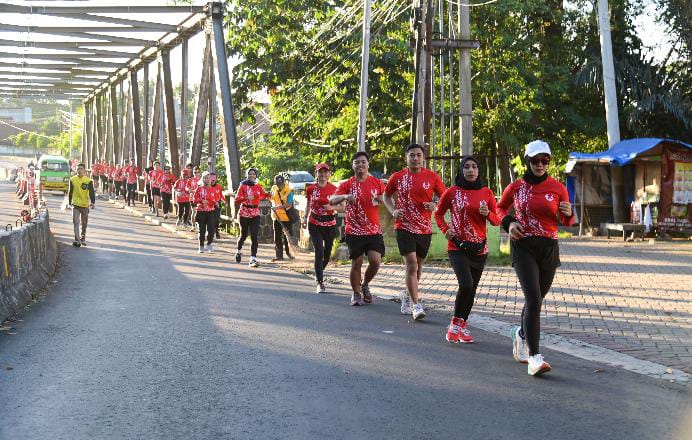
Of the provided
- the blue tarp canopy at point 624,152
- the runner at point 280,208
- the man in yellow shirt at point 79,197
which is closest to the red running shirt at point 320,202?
the runner at point 280,208

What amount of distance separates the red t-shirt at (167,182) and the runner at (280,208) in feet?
44.0

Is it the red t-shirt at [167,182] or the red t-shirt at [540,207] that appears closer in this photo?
the red t-shirt at [540,207]

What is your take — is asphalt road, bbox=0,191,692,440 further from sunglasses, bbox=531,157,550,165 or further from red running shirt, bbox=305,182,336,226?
red running shirt, bbox=305,182,336,226

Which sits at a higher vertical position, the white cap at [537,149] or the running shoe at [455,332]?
the white cap at [537,149]

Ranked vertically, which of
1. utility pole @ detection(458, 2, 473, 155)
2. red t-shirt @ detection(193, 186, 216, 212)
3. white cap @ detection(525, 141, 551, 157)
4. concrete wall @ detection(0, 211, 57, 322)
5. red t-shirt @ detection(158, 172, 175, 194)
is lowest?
concrete wall @ detection(0, 211, 57, 322)

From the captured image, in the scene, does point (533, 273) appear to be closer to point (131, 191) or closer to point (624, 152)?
point (624, 152)

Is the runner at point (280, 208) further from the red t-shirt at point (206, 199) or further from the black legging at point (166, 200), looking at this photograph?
the black legging at point (166, 200)

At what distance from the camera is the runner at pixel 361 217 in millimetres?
10719

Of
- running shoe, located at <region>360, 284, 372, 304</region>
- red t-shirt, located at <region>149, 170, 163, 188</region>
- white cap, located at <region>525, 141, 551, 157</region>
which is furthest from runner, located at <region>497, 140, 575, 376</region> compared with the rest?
red t-shirt, located at <region>149, 170, 163, 188</region>

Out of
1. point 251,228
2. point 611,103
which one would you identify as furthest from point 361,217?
point 611,103

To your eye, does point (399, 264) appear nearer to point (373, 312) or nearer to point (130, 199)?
point (373, 312)

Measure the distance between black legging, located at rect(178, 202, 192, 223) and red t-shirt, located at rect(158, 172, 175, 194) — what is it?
13.9ft

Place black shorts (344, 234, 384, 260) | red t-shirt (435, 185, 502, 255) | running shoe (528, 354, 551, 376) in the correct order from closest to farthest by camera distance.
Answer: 1. running shoe (528, 354, 551, 376)
2. red t-shirt (435, 185, 502, 255)
3. black shorts (344, 234, 384, 260)

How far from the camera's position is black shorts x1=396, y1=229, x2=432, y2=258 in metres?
9.70
